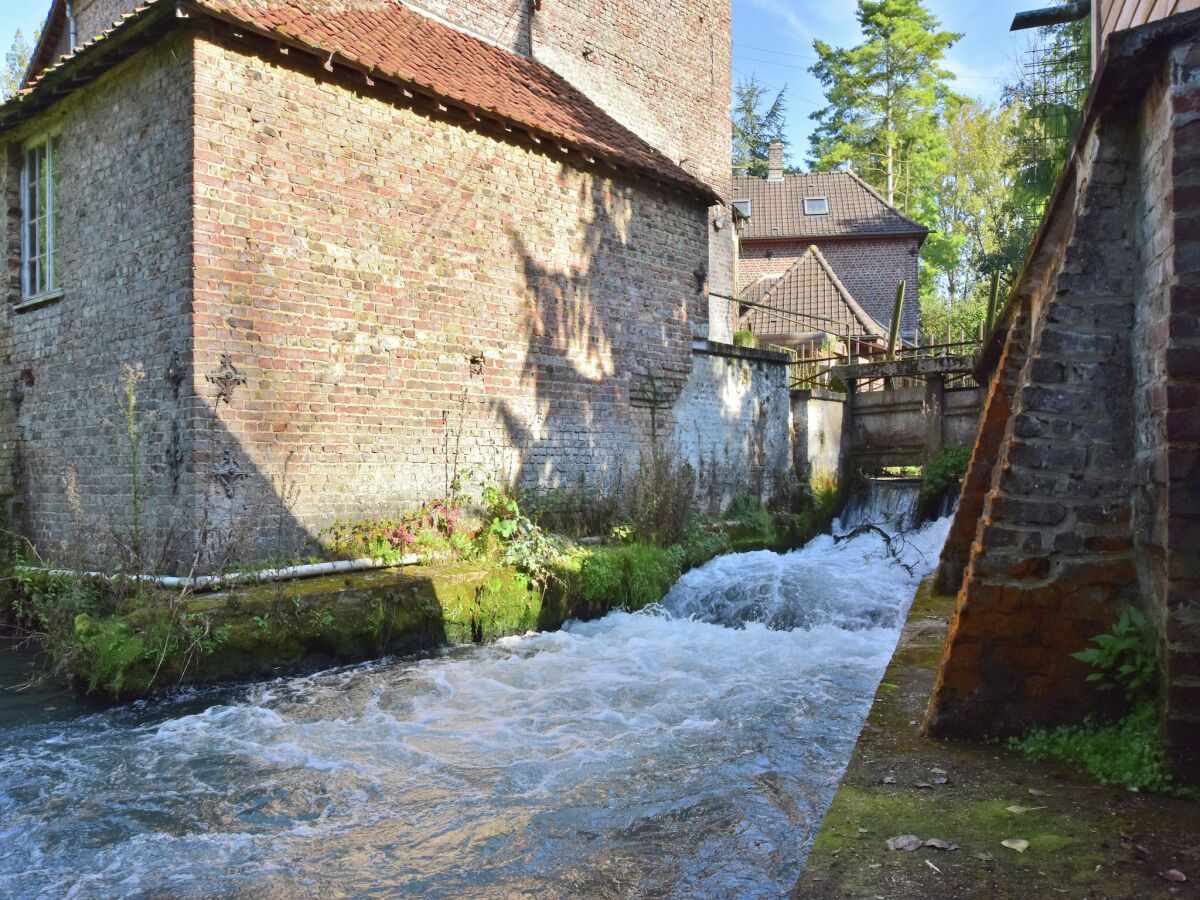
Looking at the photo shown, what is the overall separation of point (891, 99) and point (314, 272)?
116 feet

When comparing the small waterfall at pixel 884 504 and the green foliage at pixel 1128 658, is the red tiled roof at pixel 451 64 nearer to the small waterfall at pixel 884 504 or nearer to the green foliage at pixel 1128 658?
the small waterfall at pixel 884 504

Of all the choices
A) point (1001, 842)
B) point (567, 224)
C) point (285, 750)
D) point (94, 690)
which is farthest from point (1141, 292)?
point (567, 224)

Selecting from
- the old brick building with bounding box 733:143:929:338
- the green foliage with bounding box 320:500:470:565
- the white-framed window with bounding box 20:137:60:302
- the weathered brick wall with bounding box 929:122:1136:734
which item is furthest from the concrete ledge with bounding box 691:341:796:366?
the old brick building with bounding box 733:143:929:338

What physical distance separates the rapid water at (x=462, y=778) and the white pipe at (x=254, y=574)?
93 cm

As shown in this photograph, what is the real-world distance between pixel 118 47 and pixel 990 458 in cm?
828

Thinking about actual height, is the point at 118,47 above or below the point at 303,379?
above

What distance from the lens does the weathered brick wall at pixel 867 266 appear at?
30.2 metres

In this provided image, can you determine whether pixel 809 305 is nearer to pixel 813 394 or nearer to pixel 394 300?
pixel 813 394

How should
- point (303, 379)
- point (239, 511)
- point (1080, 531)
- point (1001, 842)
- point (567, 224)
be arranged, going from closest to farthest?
point (1001, 842) < point (1080, 531) < point (239, 511) < point (303, 379) < point (567, 224)

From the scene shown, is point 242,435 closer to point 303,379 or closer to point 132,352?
point 303,379

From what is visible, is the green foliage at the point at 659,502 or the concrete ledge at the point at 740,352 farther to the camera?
the concrete ledge at the point at 740,352

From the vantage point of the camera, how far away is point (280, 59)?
8047 mm

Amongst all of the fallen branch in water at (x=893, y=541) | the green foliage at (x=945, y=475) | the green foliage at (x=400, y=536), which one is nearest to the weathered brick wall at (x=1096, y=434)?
the green foliage at (x=400, y=536)

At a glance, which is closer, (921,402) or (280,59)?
(280,59)
